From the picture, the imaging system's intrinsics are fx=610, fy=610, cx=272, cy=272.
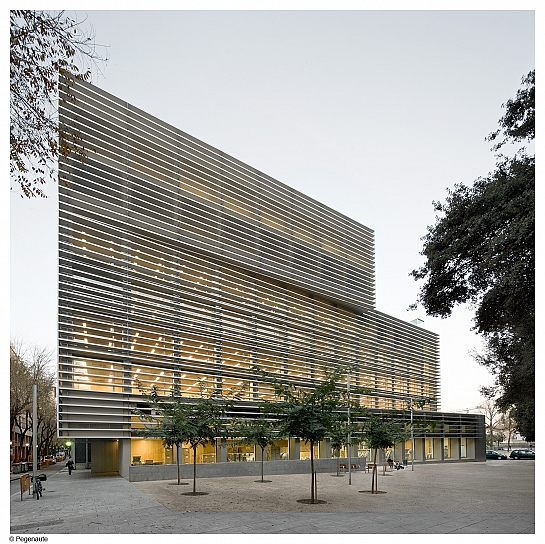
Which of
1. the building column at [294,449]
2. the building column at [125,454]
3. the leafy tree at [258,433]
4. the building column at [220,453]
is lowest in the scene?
the building column at [294,449]

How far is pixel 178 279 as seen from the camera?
32.6m

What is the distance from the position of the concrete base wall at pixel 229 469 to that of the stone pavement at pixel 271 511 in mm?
3378

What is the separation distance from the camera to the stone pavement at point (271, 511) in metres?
13.3

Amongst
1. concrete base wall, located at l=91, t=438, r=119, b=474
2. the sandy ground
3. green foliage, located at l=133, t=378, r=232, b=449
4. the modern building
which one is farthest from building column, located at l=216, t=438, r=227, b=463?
green foliage, located at l=133, t=378, r=232, b=449

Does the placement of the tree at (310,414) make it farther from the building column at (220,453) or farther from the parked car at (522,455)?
the parked car at (522,455)

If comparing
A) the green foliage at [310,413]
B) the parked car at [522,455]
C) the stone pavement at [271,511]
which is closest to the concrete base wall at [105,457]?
the stone pavement at [271,511]

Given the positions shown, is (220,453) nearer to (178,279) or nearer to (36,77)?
(178,279)

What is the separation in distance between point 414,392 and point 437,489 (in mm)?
33625

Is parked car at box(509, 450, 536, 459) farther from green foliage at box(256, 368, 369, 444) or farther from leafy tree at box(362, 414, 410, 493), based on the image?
green foliage at box(256, 368, 369, 444)

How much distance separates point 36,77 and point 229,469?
2665 cm

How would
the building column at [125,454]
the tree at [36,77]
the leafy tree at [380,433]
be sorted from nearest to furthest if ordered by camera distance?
the tree at [36,77] < the leafy tree at [380,433] < the building column at [125,454]

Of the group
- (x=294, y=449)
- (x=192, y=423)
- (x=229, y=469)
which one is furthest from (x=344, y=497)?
(x=294, y=449)

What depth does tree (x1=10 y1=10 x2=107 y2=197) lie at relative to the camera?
9.98 metres
